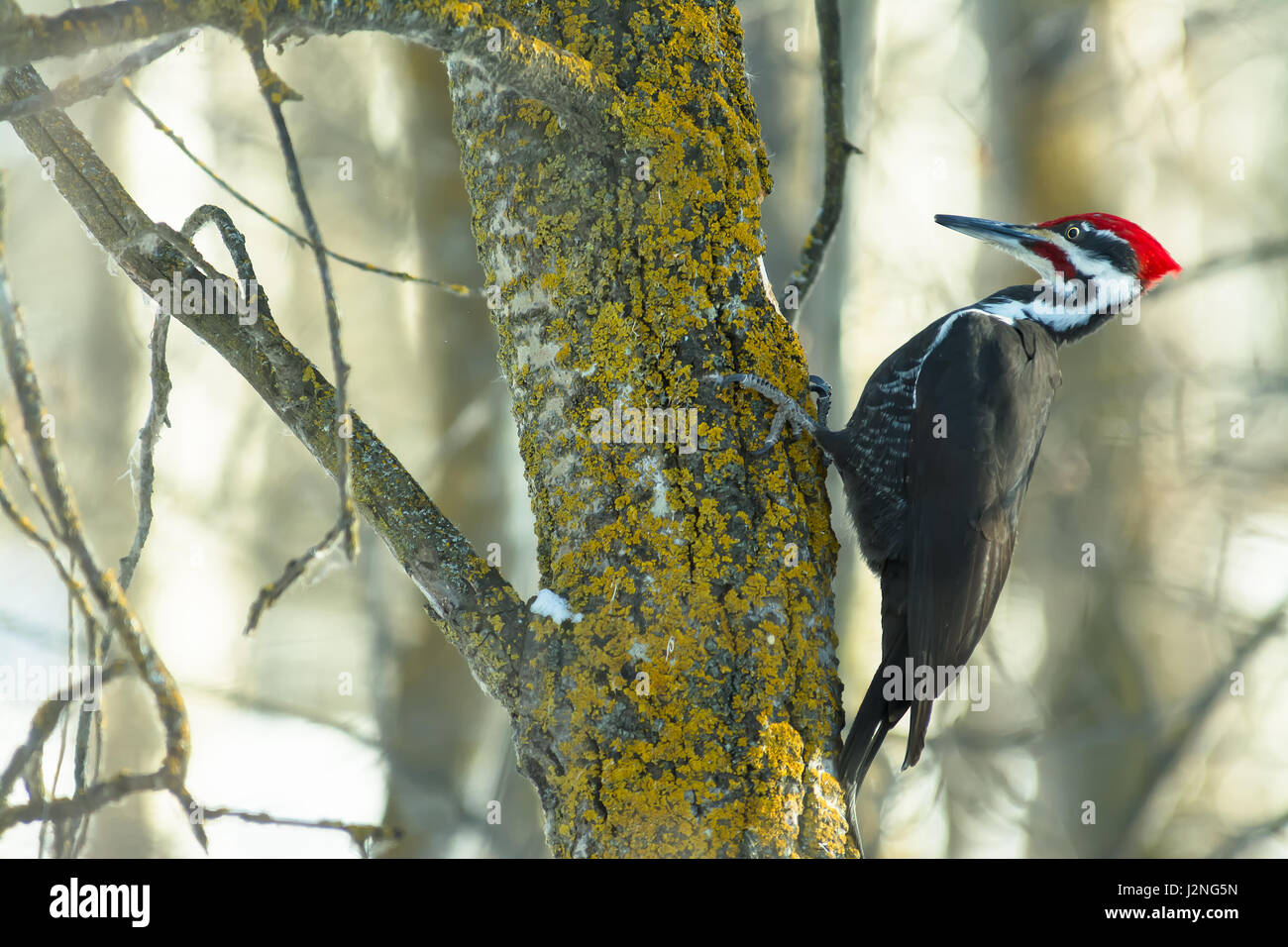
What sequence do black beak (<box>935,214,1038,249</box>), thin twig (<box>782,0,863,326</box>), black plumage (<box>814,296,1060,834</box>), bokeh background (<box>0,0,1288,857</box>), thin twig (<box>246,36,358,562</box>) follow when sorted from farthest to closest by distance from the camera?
1. bokeh background (<box>0,0,1288,857</box>)
2. black beak (<box>935,214,1038,249</box>)
3. black plumage (<box>814,296,1060,834</box>)
4. thin twig (<box>782,0,863,326</box>)
5. thin twig (<box>246,36,358,562</box>)

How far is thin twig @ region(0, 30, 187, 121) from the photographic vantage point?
1.22 meters

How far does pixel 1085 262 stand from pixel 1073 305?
131 mm

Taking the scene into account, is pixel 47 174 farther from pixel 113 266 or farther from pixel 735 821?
pixel 735 821

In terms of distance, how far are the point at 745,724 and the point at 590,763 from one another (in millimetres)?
237

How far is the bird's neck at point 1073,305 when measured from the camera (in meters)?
3.01

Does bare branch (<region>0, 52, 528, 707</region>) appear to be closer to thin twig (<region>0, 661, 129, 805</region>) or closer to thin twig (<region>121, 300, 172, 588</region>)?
thin twig (<region>121, 300, 172, 588</region>)

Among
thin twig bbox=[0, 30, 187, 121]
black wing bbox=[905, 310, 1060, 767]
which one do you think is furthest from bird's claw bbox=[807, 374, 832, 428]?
thin twig bbox=[0, 30, 187, 121]

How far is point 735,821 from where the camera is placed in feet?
4.92

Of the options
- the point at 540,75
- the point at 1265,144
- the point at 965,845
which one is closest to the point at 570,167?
the point at 540,75

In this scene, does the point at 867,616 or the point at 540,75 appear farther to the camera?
the point at 867,616

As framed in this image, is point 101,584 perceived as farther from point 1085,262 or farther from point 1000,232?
point 1085,262

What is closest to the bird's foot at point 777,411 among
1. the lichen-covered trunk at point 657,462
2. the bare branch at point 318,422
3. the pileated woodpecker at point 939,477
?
the lichen-covered trunk at point 657,462

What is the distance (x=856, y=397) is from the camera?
6922 mm

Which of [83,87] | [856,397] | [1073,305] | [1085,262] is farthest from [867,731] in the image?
[856,397]
